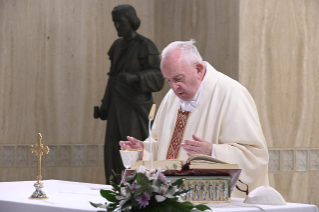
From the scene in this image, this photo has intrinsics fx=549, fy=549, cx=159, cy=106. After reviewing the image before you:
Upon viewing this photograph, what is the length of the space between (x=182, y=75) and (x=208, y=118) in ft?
1.34

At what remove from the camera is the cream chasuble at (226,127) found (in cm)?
386

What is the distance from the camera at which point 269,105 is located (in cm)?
707

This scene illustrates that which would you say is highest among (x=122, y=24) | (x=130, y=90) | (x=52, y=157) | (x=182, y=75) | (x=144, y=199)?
(x=122, y=24)

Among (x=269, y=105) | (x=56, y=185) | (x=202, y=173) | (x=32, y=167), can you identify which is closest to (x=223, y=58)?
(x=269, y=105)

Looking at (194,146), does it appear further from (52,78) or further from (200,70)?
(52,78)

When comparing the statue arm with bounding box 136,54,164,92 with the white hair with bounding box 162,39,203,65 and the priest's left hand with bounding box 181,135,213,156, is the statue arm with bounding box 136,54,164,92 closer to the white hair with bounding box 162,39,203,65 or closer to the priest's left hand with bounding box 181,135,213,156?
the white hair with bounding box 162,39,203,65

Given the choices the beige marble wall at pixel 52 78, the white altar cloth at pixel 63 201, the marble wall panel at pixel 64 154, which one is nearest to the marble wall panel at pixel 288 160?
the beige marble wall at pixel 52 78

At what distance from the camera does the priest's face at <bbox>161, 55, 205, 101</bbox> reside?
4133 millimetres

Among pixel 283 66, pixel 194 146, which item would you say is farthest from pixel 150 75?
pixel 194 146

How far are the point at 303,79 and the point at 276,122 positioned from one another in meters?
0.69

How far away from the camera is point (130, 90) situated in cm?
679

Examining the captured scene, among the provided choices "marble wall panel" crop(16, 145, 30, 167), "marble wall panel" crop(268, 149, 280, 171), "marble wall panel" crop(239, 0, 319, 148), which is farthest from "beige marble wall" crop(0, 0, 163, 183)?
"marble wall panel" crop(268, 149, 280, 171)

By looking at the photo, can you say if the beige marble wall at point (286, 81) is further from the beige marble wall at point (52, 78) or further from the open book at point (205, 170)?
the open book at point (205, 170)

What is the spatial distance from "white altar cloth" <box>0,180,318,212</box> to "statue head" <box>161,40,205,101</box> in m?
0.99
